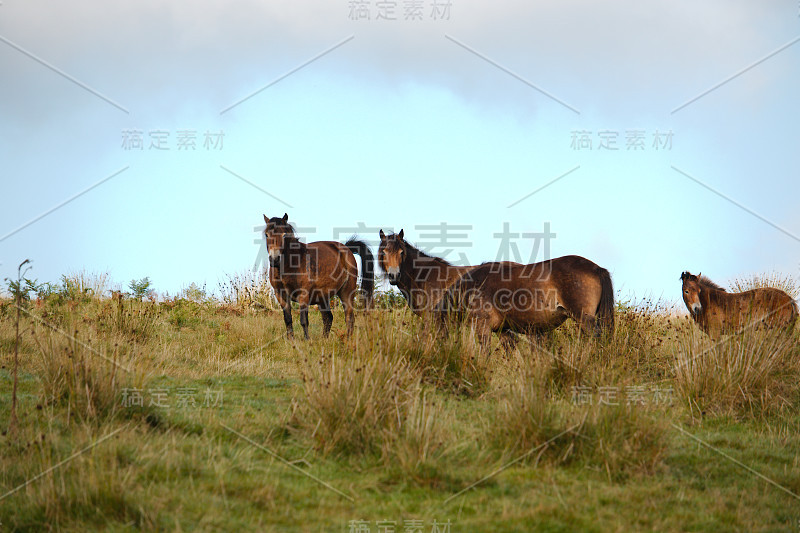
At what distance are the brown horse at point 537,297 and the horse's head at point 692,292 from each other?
274 centimetres

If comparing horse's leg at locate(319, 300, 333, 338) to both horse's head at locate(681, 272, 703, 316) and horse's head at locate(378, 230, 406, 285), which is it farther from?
horse's head at locate(681, 272, 703, 316)

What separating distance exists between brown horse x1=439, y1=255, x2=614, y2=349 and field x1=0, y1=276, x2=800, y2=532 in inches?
53.4

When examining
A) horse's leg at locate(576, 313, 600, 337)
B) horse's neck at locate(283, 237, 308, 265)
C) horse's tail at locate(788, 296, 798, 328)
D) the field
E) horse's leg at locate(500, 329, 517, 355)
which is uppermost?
horse's neck at locate(283, 237, 308, 265)

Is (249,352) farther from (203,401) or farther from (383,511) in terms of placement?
(383,511)

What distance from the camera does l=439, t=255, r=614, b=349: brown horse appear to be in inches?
373

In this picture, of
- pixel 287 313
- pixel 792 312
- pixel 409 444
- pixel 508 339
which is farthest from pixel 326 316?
pixel 409 444

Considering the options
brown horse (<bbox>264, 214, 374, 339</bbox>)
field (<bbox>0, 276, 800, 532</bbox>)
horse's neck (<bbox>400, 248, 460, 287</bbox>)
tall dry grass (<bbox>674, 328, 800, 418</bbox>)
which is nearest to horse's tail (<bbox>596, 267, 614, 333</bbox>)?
field (<bbox>0, 276, 800, 532</bbox>)

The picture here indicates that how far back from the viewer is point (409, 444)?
500cm

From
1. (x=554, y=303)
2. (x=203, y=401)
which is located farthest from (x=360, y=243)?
(x=203, y=401)

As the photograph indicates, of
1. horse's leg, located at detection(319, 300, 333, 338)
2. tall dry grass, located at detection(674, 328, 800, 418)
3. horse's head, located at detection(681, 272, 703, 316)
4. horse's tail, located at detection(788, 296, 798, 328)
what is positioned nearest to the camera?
tall dry grass, located at detection(674, 328, 800, 418)

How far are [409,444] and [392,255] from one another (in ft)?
18.6

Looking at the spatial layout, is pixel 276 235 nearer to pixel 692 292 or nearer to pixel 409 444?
pixel 692 292

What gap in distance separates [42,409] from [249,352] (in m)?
4.59

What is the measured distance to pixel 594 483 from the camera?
4.90 metres
